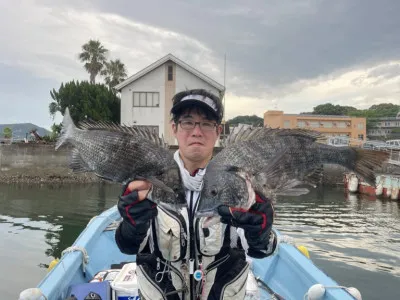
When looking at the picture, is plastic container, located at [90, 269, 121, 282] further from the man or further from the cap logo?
the cap logo

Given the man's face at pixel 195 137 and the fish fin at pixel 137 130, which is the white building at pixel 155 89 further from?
the man's face at pixel 195 137

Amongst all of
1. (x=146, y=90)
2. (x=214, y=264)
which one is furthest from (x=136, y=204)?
(x=146, y=90)

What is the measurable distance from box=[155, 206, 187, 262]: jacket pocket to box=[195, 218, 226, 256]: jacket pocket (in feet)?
0.33

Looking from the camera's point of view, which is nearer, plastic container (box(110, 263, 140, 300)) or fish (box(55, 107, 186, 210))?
fish (box(55, 107, 186, 210))

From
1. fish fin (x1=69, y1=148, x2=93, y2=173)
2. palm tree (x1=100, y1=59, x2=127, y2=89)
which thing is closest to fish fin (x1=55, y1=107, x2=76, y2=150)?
fish fin (x1=69, y1=148, x2=93, y2=173)

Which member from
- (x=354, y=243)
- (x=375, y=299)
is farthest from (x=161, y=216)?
(x=354, y=243)

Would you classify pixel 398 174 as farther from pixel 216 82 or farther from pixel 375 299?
pixel 375 299

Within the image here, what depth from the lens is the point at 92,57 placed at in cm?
4334

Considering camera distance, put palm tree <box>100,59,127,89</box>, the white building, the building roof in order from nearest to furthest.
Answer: the building roof → the white building → palm tree <box>100,59,127,89</box>

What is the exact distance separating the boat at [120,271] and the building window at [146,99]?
75.8 ft

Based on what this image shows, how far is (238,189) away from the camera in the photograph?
2336mm

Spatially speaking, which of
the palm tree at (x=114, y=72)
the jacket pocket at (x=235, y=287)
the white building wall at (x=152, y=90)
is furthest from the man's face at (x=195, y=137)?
the palm tree at (x=114, y=72)

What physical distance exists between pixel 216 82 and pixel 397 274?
21.6 metres

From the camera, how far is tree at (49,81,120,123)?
30422 mm
